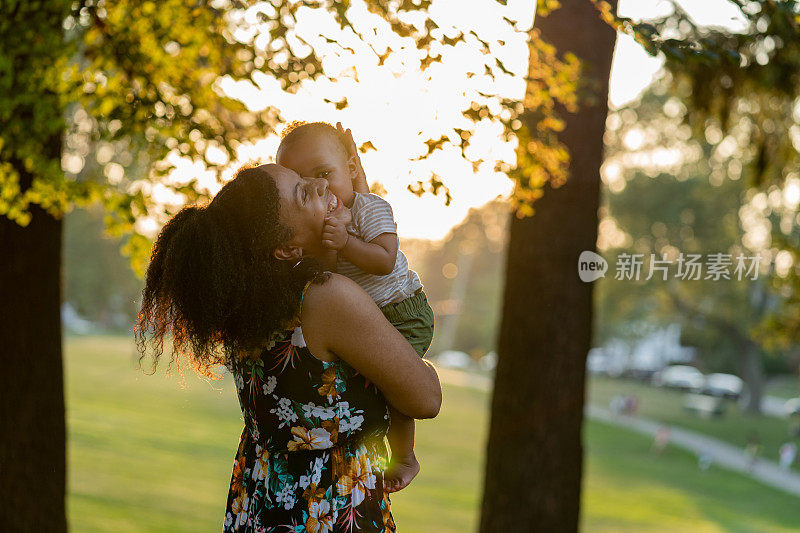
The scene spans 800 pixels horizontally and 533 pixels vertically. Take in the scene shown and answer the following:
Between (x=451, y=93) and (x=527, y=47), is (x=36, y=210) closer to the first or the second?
(x=451, y=93)

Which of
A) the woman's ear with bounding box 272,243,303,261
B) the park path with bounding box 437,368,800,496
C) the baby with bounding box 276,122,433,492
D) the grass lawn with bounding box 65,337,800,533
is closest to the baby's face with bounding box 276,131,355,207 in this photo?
the baby with bounding box 276,122,433,492

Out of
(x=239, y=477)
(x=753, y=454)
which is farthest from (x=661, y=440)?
(x=239, y=477)

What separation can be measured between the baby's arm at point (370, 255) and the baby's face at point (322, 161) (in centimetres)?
22

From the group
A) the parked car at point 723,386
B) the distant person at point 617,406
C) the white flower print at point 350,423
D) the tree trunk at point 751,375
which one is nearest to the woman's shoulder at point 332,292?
the white flower print at point 350,423

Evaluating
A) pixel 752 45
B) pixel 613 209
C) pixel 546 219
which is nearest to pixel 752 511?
pixel 613 209

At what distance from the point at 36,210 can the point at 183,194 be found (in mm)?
960

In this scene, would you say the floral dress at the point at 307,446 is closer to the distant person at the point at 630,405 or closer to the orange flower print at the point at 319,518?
the orange flower print at the point at 319,518

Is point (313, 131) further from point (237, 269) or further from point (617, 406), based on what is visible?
point (617, 406)

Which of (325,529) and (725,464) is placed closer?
(325,529)

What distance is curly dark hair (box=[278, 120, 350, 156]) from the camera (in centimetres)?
255

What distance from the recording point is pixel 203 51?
7074mm

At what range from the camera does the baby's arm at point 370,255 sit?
2.31 metres

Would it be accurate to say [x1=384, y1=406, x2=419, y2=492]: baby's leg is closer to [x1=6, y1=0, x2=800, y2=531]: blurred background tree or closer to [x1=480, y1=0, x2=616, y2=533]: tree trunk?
[x1=6, y1=0, x2=800, y2=531]: blurred background tree

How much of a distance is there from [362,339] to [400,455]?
2.01 feet
